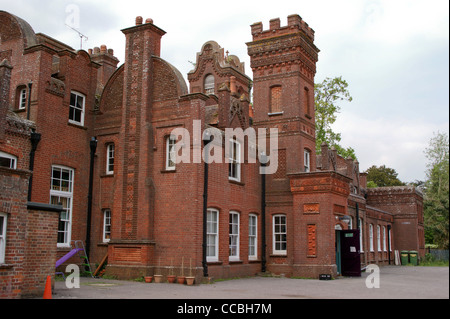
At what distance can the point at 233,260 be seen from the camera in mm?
21859

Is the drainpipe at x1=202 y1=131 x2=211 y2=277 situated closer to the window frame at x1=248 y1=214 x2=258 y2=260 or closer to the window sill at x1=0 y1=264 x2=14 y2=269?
the window frame at x1=248 y1=214 x2=258 y2=260

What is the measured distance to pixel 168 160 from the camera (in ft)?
66.5

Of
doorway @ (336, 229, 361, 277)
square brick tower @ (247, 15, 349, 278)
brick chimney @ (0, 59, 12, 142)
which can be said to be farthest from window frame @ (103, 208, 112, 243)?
doorway @ (336, 229, 361, 277)

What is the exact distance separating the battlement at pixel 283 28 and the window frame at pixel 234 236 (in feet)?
32.9

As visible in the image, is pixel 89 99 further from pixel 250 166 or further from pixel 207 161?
pixel 250 166

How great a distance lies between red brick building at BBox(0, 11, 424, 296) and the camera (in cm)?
1952

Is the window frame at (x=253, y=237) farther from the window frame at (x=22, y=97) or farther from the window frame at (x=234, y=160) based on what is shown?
the window frame at (x=22, y=97)

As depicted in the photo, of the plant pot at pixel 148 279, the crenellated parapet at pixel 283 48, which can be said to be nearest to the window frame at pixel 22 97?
the plant pot at pixel 148 279

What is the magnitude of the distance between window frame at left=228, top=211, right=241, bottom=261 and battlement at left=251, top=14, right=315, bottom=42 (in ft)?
32.9

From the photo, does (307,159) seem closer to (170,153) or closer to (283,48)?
(283,48)

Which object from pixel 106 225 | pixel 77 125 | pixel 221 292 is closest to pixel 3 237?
pixel 221 292

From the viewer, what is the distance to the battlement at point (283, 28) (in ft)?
82.6

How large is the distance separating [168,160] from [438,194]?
11.6 m
